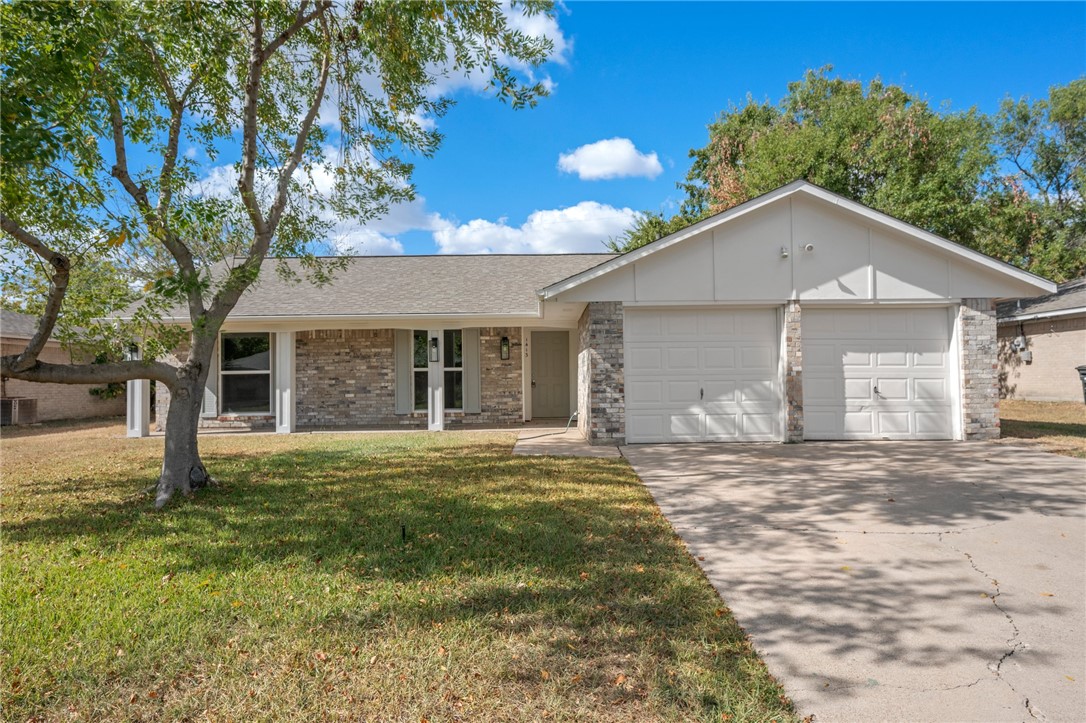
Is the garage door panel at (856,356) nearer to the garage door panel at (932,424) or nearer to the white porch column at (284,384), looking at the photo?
the garage door panel at (932,424)

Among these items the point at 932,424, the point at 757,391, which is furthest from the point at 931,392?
the point at 757,391

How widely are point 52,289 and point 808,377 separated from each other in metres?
10.8

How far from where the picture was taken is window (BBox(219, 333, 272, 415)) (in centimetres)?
1416

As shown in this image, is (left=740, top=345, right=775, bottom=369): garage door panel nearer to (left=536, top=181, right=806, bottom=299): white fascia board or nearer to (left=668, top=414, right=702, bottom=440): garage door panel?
(left=668, top=414, right=702, bottom=440): garage door panel

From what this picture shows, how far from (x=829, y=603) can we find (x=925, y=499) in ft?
11.2

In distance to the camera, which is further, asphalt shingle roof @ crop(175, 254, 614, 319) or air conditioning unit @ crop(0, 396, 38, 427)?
air conditioning unit @ crop(0, 396, 38, 427)

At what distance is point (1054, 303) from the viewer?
16516mm

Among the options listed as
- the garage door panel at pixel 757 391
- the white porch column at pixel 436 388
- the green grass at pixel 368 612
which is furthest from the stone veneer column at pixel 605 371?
the white porch column at pixel 436 388

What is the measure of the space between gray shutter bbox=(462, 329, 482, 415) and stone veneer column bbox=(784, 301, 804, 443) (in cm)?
757

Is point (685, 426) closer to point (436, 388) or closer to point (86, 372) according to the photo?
point (436, 388)

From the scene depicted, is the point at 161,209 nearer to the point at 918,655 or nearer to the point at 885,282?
the point at 918,655

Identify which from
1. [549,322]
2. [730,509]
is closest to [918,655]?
[730,509]

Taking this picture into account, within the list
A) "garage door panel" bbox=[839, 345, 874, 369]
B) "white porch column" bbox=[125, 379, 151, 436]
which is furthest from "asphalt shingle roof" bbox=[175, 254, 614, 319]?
"garage door panel" bbox=[839, 345, 874, 369]

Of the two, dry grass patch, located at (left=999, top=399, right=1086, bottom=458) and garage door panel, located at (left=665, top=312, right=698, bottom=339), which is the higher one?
garage door panel, located at (left=665, top=312, right=698, bottom=339)
